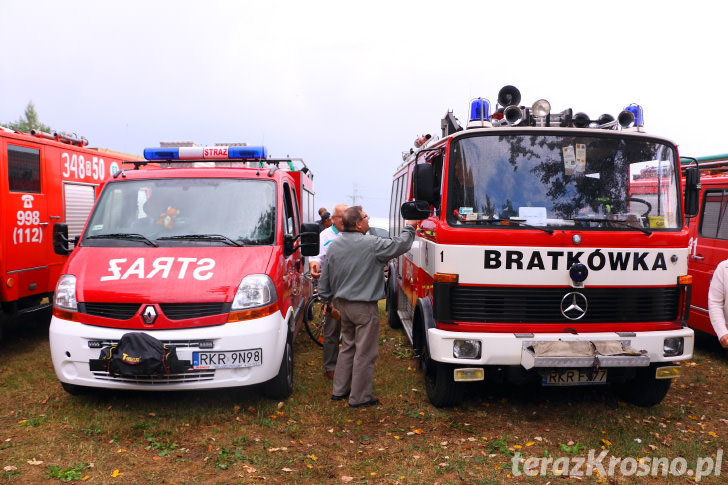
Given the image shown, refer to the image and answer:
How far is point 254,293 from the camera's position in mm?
4848

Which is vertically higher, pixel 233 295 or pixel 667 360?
pixel 233 295

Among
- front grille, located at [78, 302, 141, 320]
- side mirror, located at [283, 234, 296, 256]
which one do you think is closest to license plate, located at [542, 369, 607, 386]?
side mirror, located at [283, 234, 296, 256]

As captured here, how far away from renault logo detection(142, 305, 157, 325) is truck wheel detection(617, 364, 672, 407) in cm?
440

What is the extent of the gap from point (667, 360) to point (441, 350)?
201 cm

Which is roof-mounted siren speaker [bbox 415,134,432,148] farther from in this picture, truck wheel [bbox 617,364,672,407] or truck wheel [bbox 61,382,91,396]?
truck wheel [bbox 61,382,91,396]

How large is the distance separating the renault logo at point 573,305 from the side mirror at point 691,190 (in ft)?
4.55

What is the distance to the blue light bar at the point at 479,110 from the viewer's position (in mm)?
4902

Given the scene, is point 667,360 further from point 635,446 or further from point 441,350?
point 441,350

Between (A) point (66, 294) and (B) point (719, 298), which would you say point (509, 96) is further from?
(A) point (66, 294)

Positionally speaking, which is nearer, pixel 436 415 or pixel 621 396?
pixel 436 415

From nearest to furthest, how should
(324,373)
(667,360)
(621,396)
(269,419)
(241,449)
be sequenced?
1. (241,449)
2. (667,360)
3. (269,419)
4. (621,396)
5. (324,373)

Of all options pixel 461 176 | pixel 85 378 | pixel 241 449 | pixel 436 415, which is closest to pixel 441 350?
pixel 436 415

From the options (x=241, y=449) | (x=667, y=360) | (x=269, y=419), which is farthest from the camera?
(x=269, y=419)

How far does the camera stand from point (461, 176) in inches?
186
